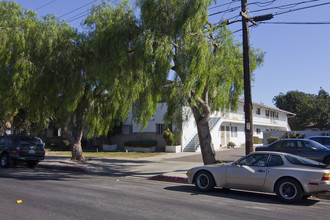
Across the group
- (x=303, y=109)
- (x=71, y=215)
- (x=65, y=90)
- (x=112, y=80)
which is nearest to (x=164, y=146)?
(x=65, y=90)

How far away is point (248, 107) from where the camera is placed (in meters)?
12.5

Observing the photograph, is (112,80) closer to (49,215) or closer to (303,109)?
(49,215)

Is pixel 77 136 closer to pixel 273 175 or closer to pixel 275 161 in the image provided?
pixel 275 161

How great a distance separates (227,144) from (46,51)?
2227 centimetres

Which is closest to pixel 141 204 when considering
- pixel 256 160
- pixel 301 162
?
pixel 256 160

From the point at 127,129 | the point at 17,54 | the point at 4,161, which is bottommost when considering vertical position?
the point at 4,161

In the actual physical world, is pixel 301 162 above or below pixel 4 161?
above

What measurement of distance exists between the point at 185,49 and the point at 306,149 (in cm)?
791

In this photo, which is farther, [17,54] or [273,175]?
[17,54]

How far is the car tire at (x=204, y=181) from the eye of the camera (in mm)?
9500

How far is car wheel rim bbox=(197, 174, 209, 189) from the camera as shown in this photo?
9641mm

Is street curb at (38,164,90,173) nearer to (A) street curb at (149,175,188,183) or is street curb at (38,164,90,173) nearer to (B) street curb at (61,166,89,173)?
(B) street curb at (61,166,89,173)

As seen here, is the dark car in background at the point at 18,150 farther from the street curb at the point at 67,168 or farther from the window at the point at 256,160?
the window at the point at 256,160

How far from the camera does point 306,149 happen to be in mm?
14367
